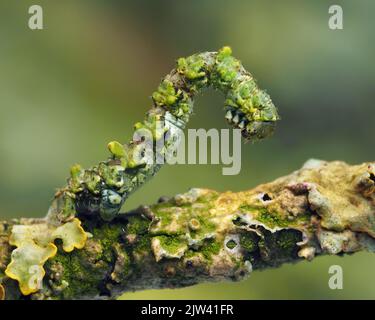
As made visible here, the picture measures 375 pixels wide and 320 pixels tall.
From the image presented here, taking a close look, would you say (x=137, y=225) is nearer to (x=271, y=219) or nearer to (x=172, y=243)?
(x=172, y=243)

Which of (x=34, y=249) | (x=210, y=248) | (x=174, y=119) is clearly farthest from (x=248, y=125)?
(x=34, y=249)

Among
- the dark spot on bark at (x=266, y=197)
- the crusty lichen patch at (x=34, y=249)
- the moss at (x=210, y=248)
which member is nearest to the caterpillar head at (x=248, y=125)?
the dark spot on bark at (x=266, y=197)

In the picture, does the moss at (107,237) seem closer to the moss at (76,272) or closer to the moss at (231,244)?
the moss at (76,272)

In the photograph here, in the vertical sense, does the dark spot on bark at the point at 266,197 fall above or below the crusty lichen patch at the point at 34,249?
above
